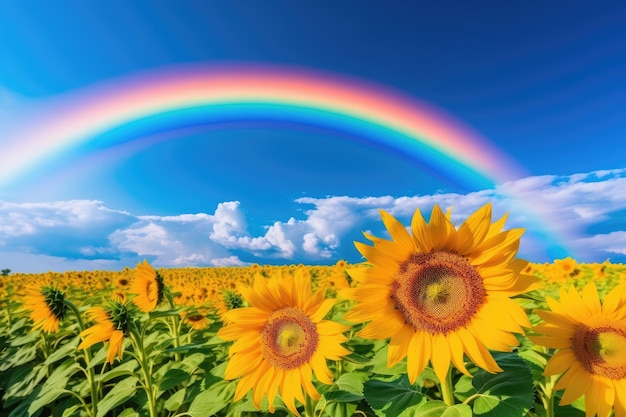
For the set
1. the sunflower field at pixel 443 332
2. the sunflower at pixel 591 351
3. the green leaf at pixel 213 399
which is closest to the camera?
the sunflower field at pixel 443 332

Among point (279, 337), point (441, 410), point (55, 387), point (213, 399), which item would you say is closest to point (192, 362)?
point (213, 399)

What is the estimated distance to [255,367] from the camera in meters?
2.64

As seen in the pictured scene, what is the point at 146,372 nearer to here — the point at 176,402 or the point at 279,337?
the point at 176,402

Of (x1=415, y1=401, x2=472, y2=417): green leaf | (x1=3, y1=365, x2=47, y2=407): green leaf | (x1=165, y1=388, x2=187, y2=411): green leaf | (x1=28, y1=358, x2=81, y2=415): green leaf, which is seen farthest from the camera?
(x1=3, y1=365, x2=47, y2=407): green leaf

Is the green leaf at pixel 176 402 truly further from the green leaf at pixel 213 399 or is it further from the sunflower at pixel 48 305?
the sunflower at pixel 48 305

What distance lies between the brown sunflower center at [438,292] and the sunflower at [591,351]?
0.40 m

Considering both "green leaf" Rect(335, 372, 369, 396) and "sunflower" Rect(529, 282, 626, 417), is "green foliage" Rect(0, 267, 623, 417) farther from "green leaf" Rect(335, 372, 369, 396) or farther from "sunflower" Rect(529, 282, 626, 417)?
"sunflower" Rect(529, 282, 626, 417)

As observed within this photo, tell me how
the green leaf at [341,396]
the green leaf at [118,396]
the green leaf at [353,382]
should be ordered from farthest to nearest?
the green leaf at [118,396]
the green leaf at [353,382]
the green leaf at [341,396]

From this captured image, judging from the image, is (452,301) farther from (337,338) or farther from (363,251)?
(337,338)

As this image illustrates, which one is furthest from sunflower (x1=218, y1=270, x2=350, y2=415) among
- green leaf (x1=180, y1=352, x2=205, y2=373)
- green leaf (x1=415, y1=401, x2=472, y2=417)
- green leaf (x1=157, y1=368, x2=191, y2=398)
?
green leaf (x1=180, y1=352, x2=205, y2=373)

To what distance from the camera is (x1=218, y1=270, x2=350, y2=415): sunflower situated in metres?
2.49

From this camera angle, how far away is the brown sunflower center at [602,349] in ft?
6.95

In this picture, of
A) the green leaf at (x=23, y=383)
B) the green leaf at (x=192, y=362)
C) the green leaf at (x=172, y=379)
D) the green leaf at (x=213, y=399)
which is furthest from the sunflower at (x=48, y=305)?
the green leaf at (x=213, y=399)

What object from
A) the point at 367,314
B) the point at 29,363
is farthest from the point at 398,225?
the point at 29,363
